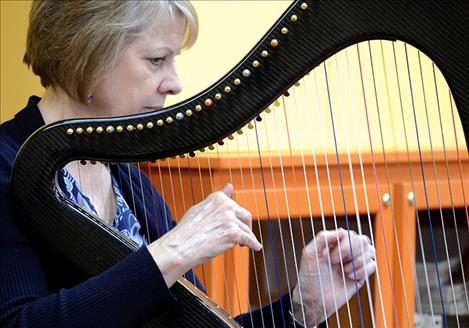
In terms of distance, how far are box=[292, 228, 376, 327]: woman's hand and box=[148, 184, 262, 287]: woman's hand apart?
0.21 m

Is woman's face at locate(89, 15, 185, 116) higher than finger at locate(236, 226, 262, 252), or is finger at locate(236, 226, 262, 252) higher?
woman's face at locate(89, 15, 185, 116)

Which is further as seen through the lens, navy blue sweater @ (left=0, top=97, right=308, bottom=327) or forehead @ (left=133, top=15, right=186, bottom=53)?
forehead @ (left=133, top=15, right=186, bottom=53)

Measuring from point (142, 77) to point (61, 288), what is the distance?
13.5 inches

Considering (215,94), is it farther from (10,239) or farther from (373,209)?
(373,209)

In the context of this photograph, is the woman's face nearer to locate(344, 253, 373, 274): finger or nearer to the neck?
the neck

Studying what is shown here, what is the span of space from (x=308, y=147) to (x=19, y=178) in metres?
1.26

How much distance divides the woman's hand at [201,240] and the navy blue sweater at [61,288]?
0.7 inches

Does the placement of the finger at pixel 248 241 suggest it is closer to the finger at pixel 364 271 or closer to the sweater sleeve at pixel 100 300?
the sweater sleeve at pixel 100 300

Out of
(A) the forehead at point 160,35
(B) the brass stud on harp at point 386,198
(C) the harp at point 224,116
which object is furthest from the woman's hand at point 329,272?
(B) the brass stud on harp at point 386,198

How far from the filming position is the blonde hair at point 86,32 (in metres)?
1.38

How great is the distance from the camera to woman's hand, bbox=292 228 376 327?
1344mm

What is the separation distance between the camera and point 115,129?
1208 mm

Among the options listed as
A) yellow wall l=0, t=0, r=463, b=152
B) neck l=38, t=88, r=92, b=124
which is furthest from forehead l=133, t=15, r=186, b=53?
yellow wall l=0, t=0, r=463, b=152

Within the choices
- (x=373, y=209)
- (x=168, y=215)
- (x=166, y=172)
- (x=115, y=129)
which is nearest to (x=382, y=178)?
(x=373, y=209)
